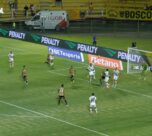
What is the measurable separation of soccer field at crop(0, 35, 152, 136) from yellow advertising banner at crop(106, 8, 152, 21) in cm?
2748

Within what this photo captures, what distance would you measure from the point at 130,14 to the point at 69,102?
1742 inches

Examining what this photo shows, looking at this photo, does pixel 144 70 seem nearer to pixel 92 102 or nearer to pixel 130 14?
pixel 92 102

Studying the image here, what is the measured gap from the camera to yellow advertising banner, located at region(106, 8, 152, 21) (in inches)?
3265

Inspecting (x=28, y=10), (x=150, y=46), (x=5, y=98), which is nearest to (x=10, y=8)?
(x=28, y=10)

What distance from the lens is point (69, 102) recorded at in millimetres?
41531

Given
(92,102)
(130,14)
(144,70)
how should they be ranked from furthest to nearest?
(130,14)
(144,70)
(92,102)

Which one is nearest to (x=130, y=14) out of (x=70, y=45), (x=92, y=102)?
(x=70, y=45)

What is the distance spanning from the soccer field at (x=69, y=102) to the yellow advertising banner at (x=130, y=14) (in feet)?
90.2

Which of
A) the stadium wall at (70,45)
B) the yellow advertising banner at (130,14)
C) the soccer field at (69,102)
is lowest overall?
the soccer field at (69,102)

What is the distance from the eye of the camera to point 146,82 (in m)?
49.3

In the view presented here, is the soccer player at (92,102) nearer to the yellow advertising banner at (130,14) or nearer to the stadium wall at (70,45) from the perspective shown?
the stadium wall at (70,45)

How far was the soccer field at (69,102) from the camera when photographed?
1357 inches

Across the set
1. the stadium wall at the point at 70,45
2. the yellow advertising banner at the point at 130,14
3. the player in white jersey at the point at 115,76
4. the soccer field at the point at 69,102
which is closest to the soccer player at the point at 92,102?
the soccer field at the point at 69,102

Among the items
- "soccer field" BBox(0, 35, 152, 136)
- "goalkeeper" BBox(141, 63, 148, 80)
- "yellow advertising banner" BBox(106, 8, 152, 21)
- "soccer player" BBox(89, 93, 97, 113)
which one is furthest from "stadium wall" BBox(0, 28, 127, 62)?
"yellow advertising banner" BBox(106, 8, 152, 21)
